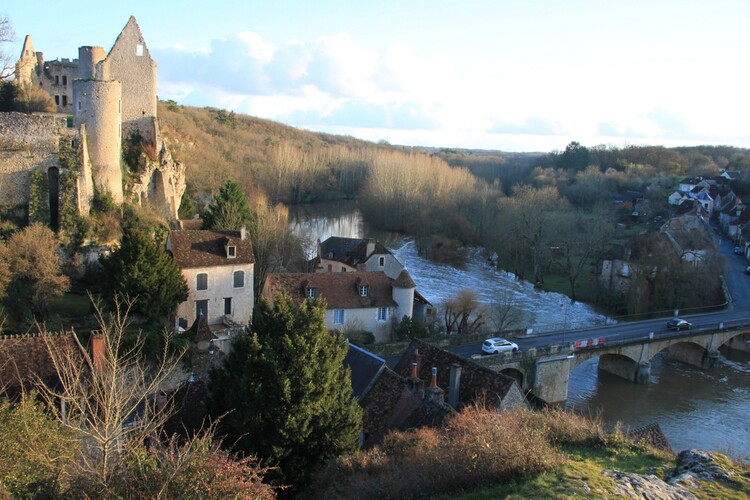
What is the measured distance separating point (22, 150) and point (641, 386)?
2902 cm

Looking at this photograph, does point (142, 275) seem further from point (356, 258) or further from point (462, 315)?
point (462, 315)

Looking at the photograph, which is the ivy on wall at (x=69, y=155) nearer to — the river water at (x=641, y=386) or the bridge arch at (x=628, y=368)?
the river water at (x=641, y=386)

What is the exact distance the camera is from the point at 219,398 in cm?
1427

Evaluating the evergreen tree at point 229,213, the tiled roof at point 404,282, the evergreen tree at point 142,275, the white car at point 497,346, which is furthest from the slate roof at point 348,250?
the evergreen tree at point 142,275

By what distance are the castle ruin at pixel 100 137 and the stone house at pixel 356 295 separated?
8.64m

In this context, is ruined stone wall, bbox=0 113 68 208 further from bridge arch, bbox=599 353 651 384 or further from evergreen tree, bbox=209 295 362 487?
bridge arch, bbox=599 353 651 384

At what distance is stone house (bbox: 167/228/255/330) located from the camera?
2352 cm

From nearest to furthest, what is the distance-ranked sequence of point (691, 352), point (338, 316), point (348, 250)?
point (338, 316), point (691, 352), point (348, 250)

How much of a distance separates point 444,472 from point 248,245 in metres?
17.3

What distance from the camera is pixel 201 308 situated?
2403cm

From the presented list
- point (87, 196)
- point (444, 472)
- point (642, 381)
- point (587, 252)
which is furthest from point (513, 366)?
point (587, 252)

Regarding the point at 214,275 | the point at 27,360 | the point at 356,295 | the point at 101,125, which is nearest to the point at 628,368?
the point at 356,295

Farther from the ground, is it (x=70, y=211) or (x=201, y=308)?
(x=70, y=211)

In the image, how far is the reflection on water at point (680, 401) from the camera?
22984 mm
